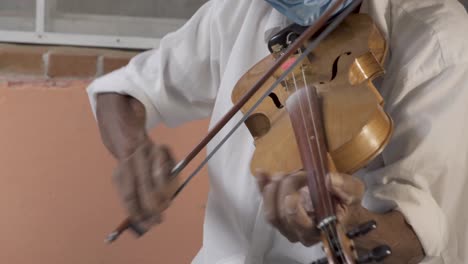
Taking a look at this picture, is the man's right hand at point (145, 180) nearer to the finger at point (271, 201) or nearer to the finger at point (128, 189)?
the finger at point (128, 189)

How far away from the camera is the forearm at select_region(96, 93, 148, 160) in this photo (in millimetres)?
923

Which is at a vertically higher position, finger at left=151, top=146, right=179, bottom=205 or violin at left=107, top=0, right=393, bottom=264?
finger at left=151, top=146, right=179, bottom=205

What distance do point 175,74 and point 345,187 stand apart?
46cm

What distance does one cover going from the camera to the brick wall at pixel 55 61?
1.37 metres

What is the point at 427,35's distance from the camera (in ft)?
2.64

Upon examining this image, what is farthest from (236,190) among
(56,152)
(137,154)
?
(56,152)

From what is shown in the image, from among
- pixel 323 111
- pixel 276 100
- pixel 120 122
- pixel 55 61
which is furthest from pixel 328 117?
pixel 55 61

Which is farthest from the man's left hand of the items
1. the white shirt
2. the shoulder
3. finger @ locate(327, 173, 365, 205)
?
the shoulder

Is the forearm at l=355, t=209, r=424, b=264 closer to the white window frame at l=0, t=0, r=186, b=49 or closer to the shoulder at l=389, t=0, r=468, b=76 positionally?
the shoulder at l=389, t=0, r=468, b=76

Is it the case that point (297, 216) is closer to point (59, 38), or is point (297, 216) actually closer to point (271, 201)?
point (271, 201)

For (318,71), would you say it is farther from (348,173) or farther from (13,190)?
(13,190)

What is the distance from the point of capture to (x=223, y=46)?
1.01 m

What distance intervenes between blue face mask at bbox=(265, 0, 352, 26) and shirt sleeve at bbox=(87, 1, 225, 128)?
7.9 inches

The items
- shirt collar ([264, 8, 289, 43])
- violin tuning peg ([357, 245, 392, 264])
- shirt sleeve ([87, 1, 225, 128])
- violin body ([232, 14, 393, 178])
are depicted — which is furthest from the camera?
shirt sleeve ([87, 1, 225, 128])
